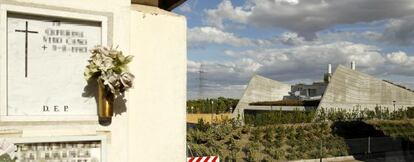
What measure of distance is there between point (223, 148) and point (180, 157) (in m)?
13.5

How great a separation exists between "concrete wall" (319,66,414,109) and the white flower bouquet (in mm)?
29651

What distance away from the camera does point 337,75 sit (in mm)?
36625

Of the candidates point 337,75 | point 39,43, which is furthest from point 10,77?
point 337,75

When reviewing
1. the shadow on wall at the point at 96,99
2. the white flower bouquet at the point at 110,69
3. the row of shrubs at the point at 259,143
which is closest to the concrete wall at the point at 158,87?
the shadow on wall at the point at 96,99

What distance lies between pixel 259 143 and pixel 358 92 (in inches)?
753

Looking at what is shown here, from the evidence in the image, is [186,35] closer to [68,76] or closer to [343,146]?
[68,76]

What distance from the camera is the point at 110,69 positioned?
5.52 meters

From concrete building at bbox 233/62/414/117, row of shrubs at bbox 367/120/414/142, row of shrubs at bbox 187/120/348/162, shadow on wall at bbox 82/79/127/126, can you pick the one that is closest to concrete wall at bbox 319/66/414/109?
concrete building at bbox 233/62/414/117

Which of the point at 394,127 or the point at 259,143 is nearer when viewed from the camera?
the point at 259,143

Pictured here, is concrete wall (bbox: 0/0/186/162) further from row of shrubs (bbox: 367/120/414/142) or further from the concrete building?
the concrete building

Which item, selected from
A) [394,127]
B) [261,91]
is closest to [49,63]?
[394,127]

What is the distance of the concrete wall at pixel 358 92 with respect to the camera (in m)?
35.8

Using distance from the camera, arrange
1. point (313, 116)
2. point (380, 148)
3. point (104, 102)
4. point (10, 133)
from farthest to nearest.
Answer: point (313, 116), point (380, 148), point (104, 102), point (10, 133)

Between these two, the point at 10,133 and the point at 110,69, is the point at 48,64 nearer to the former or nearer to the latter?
the point at 110,69
